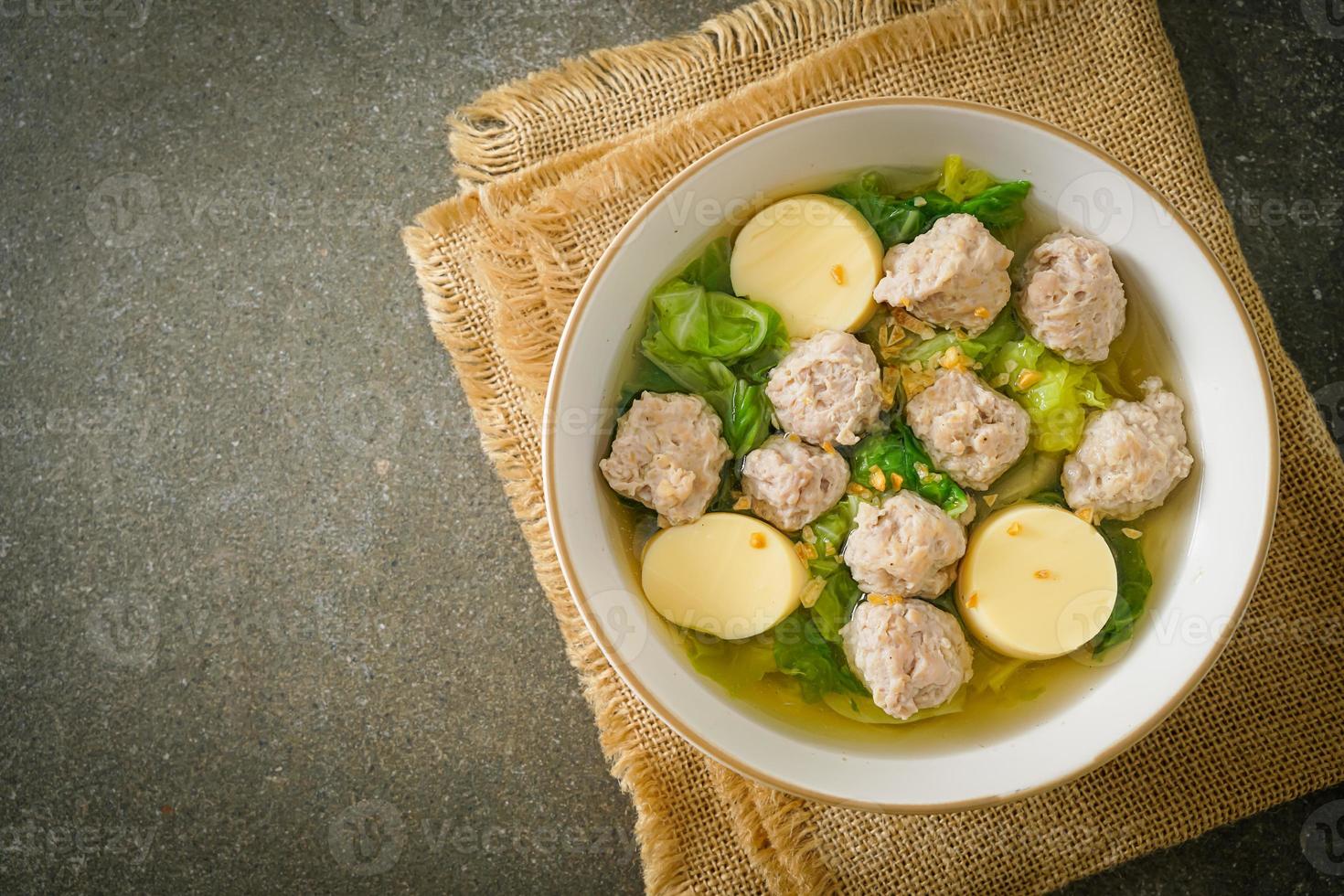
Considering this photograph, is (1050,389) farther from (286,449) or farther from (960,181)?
(286,449)

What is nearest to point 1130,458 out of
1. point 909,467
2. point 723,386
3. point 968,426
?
point 968,426

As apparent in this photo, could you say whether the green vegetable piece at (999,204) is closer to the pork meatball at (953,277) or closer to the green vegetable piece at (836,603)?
the pork meatball at (953,277)

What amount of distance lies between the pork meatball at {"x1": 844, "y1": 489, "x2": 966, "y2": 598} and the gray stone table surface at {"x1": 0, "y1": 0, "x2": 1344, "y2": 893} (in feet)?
2.83

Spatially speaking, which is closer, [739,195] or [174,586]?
[739,195]

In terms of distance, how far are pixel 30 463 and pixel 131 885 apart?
112 centimetres

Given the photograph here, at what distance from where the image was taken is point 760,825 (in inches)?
84.4

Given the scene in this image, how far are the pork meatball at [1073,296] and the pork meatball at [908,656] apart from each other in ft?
2.05

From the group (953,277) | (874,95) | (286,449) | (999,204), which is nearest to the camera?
(953,277)

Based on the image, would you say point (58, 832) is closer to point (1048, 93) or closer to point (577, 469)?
point (577, 469)

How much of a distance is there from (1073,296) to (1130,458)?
348mm

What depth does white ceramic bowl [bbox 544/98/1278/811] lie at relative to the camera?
70.9 inches

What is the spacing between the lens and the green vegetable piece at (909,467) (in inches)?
77.7

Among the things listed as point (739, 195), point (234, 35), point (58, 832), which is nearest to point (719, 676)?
point (739, 195)

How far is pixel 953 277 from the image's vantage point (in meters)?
1.85
